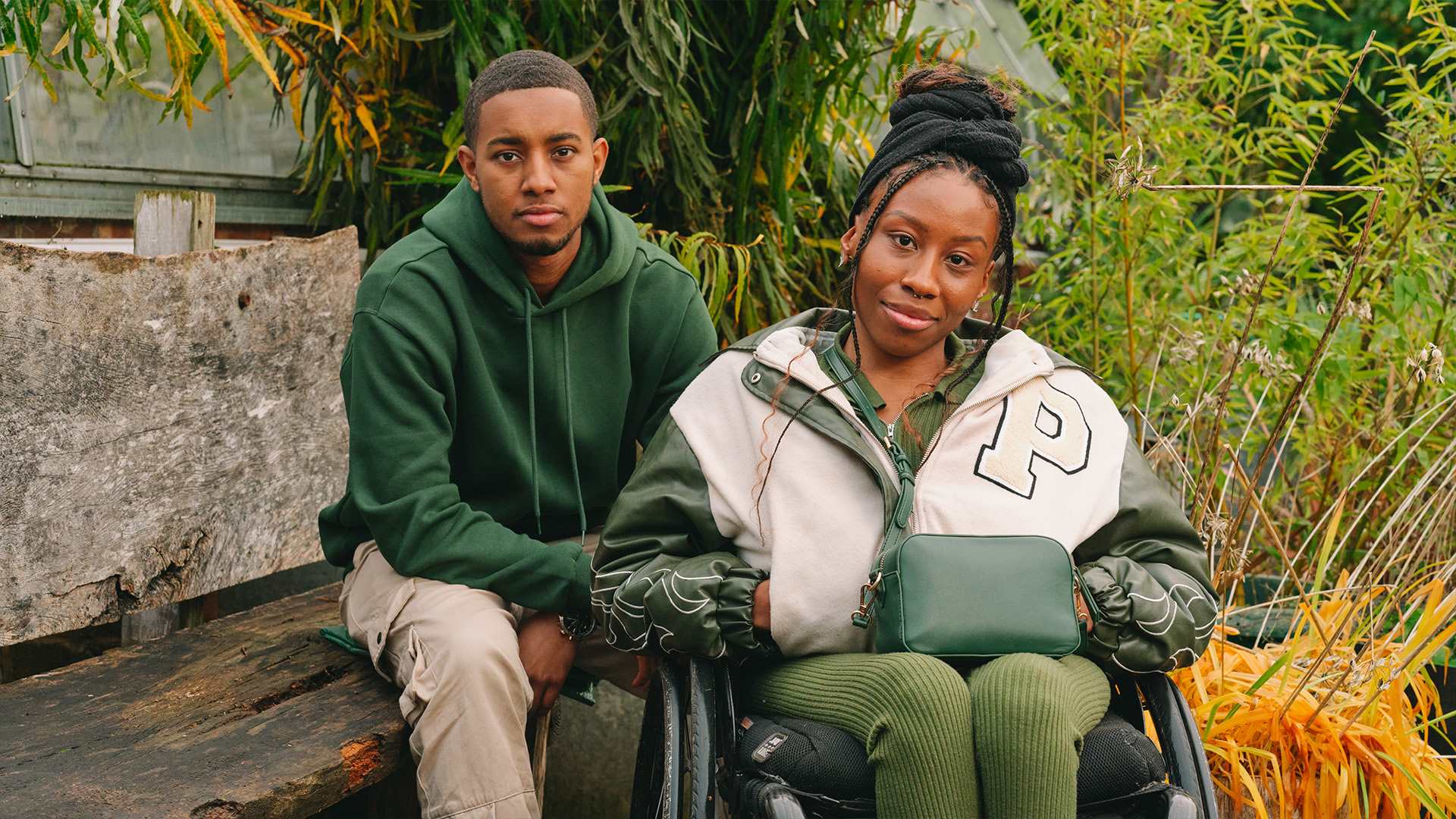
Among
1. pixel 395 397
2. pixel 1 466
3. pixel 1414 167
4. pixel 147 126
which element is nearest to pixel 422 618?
pixel 395 397

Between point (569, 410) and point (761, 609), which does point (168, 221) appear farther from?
point (761, 609)

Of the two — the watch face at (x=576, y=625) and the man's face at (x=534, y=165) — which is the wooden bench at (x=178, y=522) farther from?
the man's face at (x=534, y=165)

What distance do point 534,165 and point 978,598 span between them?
→ 1263 millimetres

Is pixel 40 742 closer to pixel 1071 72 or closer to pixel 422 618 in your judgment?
pixel 422 618

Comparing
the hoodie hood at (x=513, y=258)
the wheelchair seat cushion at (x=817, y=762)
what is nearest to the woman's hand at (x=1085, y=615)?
the wheelchair seat cushion at (x=817, y=762)

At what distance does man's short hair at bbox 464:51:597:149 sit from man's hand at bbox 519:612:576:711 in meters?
0.99

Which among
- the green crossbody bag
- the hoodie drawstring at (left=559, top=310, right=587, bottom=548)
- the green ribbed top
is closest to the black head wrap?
the green ribbed top

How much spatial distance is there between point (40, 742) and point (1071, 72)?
3183mm

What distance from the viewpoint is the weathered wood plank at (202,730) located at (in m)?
2.06

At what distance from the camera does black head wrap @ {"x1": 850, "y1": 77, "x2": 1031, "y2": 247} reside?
87.6 inches

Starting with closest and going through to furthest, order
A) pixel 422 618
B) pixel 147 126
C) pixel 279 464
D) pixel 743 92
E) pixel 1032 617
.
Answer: pixel 1032 617 < pixel 422 618 < pixel 279 464 < pixel 147 126 < pixel 743 92

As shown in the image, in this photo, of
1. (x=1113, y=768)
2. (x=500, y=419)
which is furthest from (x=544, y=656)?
(x=1113, y=768)

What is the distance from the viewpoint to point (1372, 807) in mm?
2676

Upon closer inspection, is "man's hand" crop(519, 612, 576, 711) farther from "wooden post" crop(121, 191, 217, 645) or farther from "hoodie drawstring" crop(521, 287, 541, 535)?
"wooden post" crop(121, 191, 217, 645)
